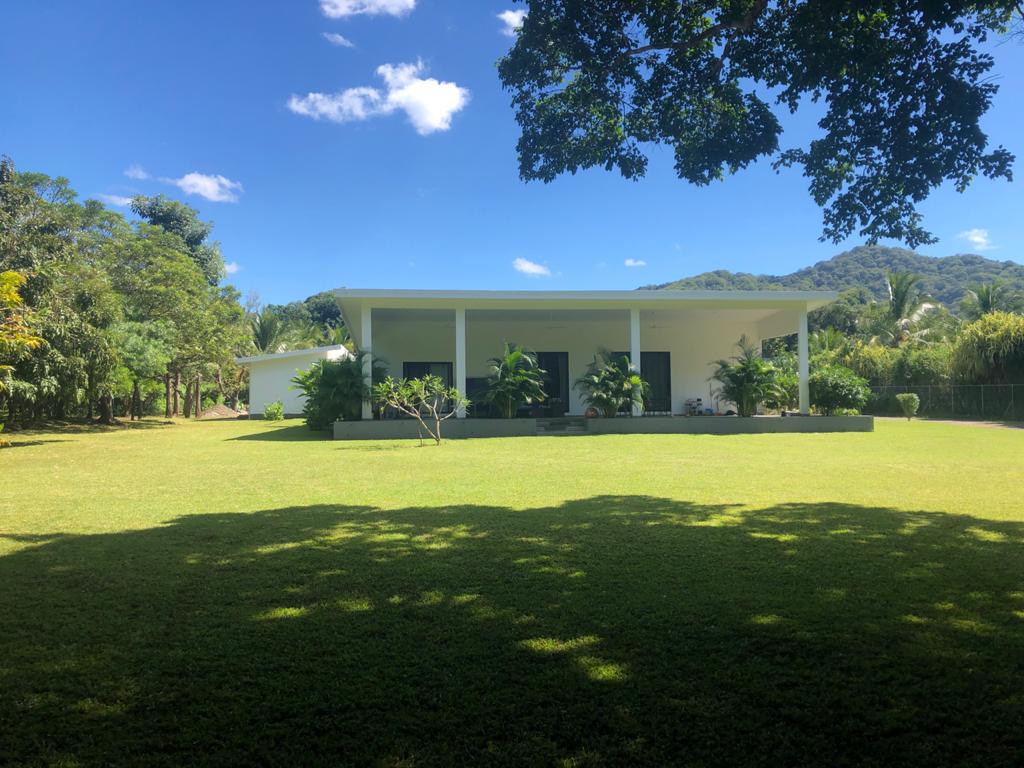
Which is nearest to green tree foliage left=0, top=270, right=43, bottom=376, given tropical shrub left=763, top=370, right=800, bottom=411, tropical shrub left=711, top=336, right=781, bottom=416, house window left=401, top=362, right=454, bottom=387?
house window left=401, top=362, right=454, bottom=387

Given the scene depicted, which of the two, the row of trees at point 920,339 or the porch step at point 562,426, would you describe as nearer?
the porch step at point 562,426

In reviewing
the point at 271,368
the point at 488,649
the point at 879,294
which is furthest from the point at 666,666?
the point at 879,294

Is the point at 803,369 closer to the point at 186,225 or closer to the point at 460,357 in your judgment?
the point at 460,357

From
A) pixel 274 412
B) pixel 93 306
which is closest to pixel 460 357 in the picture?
pixel 93 306

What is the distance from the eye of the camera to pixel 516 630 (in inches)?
126

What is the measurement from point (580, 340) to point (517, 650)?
713 inches

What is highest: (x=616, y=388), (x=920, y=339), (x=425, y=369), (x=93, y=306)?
(x=920, y=339)

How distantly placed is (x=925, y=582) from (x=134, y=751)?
13.8 ft

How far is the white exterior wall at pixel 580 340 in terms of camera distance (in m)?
20.1

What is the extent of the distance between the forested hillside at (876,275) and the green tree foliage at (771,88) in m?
42.9

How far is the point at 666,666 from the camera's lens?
2777 mm

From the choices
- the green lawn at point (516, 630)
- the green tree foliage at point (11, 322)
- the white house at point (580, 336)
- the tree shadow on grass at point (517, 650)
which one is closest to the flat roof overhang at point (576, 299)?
the white house at point (580, 336)

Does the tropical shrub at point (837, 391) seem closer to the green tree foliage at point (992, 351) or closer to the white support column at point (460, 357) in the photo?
the green tree foliage at point (992, 351)

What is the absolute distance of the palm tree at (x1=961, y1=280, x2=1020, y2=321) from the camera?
34.0 metres
